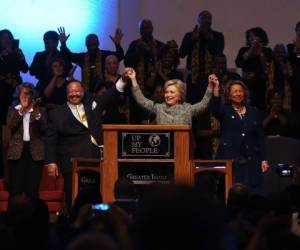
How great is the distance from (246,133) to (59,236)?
5.11 metres

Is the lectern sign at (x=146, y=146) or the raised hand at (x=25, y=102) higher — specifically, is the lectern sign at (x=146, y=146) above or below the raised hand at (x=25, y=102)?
below

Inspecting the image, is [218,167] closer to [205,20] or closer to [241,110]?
[241,110]

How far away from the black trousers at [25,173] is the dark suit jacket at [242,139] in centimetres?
200

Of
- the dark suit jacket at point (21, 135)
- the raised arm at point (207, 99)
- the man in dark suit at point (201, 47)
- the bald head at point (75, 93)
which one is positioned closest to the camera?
the raised arm at point (207, 99)

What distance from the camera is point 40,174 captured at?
10.7 m

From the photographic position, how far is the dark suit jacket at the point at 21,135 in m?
10.6

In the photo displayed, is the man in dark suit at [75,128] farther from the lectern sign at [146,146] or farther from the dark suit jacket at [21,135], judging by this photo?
the lectern sign at [146,146]

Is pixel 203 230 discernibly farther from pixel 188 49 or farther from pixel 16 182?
pixel 188 49

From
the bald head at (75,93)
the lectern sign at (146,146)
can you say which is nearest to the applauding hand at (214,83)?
the lectern sign at (146,146)

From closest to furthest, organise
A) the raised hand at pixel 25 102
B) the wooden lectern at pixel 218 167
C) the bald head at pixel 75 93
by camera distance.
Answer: the wooden lectern at pixel 218 167 → the bald head at pixel 75 93 → the raised hand at pixel 25 102

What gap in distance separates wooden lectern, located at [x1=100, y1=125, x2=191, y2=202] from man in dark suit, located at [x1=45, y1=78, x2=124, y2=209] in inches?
39.9

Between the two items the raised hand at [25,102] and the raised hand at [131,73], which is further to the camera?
the raised hand at [25,102]

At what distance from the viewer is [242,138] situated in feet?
33.4

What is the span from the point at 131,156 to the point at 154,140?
0.25 meters
